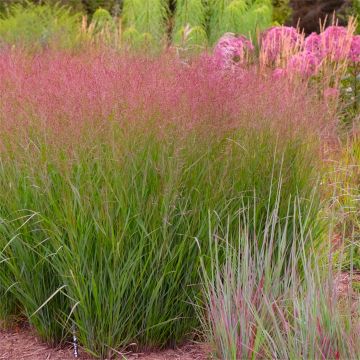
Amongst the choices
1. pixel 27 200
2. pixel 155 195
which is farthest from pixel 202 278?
pixel 27 200

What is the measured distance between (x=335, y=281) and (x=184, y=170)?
92 centimetres

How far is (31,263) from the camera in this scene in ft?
11.5

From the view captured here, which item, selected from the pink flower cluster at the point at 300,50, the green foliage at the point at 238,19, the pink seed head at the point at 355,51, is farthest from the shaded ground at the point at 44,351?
the green foliage at the point at 238,19

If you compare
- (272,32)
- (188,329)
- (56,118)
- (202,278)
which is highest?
(272,32)

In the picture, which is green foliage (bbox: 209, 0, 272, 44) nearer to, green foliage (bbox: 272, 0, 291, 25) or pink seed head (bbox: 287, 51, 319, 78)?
pink seed head (bbox: 287, 51, 319, 78)

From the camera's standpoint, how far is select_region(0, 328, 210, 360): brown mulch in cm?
350

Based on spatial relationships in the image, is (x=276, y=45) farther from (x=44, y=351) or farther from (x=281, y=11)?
(x=281, y=11)

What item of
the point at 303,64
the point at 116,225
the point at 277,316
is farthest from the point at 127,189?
the point at 303,64

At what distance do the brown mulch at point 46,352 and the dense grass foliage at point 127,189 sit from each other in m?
0.07

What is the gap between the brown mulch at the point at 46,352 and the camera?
11.5ft

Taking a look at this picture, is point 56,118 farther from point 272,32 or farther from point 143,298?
point 272,32

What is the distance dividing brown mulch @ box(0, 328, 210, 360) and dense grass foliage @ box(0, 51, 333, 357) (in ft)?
0.24

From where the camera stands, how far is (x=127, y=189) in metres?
3.35

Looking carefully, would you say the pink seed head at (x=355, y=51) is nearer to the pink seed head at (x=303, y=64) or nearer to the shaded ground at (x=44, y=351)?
the pink seed head at (x=303, y=64)
